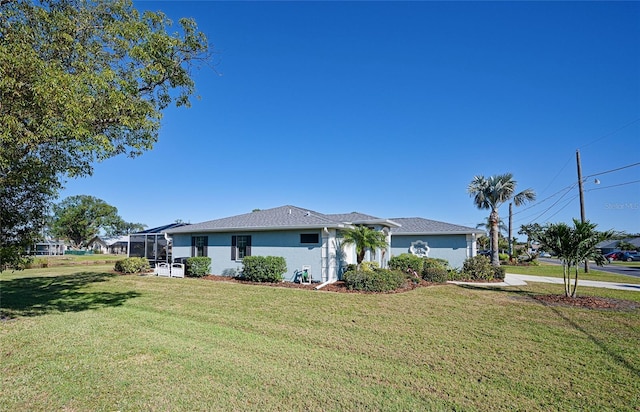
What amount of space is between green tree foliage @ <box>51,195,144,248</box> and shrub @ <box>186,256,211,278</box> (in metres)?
58.7

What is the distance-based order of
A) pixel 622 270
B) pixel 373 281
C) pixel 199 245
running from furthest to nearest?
pixel 622 270, pixel 199 245, pixel 373 281

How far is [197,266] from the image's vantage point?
657 inches

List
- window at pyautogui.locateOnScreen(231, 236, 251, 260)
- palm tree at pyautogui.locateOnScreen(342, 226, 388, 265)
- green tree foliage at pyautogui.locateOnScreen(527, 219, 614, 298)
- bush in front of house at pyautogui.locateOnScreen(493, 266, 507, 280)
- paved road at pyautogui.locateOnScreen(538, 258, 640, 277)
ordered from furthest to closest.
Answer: paved road at pyautogui.locateOnScreen(538, 258, 640, 277)
bush in front of house at pyautogui.locateOnScreen(493, 266, 507, 280)
window at pyautogui.locateOnScreen(231, 236, 251, 260)
palm tree at pyautogui.locateOnScreen(342, 226, 388, 265)
green tree foliage at pyautogui.locateOnScreen(527, 219, 614, 298)

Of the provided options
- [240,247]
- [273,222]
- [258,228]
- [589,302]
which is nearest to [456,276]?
[589,302]

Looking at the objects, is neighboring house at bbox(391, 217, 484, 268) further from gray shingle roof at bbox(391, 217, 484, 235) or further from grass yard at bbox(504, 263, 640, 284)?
grass yard at bbox(504, 263, 640, 284)

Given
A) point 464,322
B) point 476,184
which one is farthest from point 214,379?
A: point 476,184

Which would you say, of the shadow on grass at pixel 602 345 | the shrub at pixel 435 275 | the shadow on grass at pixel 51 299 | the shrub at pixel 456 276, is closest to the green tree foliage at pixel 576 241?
the shadow on grass at pixel 602 345

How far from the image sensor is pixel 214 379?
13.9ft

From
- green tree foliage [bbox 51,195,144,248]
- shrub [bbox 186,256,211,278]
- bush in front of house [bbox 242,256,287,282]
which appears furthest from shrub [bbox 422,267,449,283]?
green tree foliage [bbox 51,195,144,248]

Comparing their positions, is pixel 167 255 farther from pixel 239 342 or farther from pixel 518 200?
pixel 518 200

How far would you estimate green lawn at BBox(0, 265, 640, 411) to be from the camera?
376cm

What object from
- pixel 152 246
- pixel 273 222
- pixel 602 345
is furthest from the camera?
pixel 152 246

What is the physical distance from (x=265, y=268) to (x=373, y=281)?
5130 mm

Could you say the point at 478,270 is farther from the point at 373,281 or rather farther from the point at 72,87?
the point at 72,87
